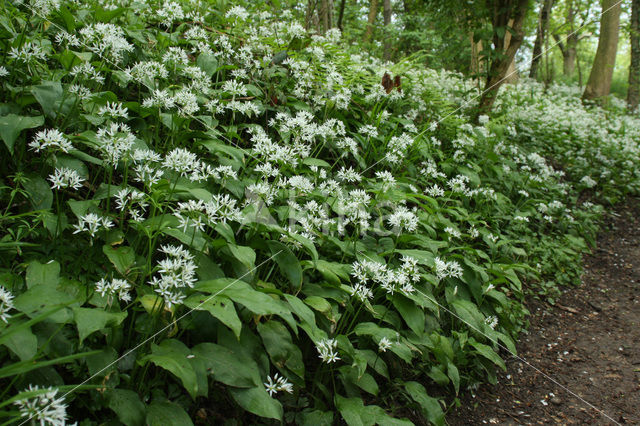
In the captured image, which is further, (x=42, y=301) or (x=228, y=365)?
(x=228, y=365)

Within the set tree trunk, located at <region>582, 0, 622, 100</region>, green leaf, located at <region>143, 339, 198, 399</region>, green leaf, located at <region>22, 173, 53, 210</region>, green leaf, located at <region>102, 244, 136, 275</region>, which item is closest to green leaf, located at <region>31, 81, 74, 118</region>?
green leaf, located at <region>22, 173, 53, 210</region>

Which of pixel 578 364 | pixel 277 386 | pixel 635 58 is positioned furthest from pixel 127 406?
pixel 635 58

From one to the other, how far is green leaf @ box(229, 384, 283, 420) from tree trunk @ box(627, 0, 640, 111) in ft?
38.0

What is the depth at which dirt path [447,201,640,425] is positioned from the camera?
2.48 m

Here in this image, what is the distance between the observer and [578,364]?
3.01 meters

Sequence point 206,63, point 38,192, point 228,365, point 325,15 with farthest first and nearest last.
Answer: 1. point 325,15
2. point 206,63
3. point 38,192
4. point 228,365

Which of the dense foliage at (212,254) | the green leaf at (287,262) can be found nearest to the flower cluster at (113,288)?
the dense foliage at (212,254)

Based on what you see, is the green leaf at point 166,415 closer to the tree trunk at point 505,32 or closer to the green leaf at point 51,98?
the green leaf at point 51,98

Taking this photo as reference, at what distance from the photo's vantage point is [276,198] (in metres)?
2.55

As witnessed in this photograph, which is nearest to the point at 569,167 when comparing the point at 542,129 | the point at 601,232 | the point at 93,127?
the point at 542,129

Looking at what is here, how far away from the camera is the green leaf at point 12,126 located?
1.83 metres

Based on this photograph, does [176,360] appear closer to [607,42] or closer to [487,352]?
[487,352]

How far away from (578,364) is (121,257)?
3.21 m

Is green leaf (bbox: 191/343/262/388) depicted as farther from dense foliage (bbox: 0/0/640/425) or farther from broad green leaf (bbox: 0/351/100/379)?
broad green leaf (bbox: 0/351/100/379)
